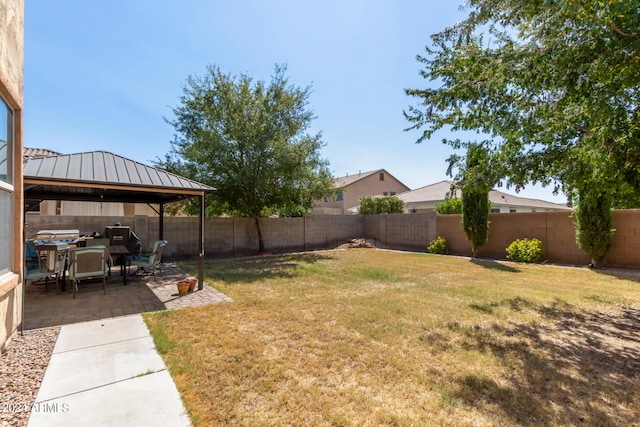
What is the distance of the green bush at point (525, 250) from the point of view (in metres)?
10.6

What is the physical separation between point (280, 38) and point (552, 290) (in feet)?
33.2

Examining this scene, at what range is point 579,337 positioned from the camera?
4.05 m

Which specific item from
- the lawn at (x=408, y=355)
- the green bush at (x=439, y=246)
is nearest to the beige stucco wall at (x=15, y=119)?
the lawn at (x=408, y=355)

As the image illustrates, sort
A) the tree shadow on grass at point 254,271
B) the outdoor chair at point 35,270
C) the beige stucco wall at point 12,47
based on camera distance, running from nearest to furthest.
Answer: the beige stucco wall at point 12,47 → the outdoor chair at point 35,270 → the tree shadow on grass at point 254,271

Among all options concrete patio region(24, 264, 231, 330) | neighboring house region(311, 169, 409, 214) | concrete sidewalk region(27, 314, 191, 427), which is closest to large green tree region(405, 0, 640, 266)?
concrete sidewalk region(27, 314, 191, 427)

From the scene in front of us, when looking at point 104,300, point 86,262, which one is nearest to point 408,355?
point 104,300

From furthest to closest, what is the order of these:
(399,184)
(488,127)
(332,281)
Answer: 1. (399,184)
2. (332,281)
3. (488,127)

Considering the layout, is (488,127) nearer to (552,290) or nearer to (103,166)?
→ (552,290)

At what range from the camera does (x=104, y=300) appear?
568 centimetres

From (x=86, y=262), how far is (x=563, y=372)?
7975 mm

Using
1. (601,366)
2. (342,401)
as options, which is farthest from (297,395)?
(601,366)

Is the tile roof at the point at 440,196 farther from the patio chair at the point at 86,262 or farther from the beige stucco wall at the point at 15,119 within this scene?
the beige stucco wall at the point at 15,119

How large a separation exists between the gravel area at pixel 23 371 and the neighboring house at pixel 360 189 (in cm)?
2305

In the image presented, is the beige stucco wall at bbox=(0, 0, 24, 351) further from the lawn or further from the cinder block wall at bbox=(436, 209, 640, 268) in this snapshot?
the cinder block wall at bbox=(436, 209, 640, 268)
